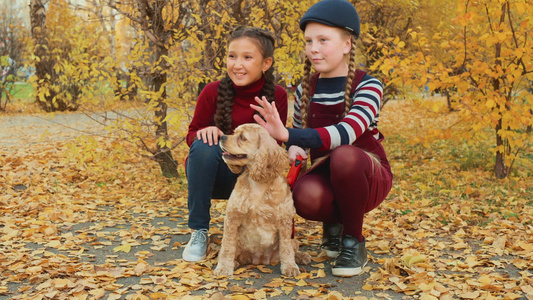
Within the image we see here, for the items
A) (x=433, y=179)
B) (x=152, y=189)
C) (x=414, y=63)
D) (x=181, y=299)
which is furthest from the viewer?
(x=433, y=179)

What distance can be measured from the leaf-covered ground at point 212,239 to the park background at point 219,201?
0.05ft

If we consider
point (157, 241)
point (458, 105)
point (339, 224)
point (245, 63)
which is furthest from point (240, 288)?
point (458, 105)

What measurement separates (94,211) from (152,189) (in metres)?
1.07

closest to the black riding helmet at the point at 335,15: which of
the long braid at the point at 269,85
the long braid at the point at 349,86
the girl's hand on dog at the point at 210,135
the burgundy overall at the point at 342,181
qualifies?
the long braid at the point at 349,86

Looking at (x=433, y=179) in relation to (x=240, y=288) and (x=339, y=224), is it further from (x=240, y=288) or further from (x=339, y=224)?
(x=240, y=288)

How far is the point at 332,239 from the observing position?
3439 millimetres

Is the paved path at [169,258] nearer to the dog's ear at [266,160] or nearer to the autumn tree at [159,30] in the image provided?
the dog's ear at [266,160]

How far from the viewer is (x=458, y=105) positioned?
17.7 feet

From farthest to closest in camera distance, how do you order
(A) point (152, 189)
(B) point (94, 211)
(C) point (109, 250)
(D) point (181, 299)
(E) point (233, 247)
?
(A) point (152, 189) < (B) point (94, 211) < (C) point (109, 250) < (E) point (233, 247) < (D) point (181, 299)

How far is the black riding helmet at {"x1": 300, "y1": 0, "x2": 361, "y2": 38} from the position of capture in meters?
3.08

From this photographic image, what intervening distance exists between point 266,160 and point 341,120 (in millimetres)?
681

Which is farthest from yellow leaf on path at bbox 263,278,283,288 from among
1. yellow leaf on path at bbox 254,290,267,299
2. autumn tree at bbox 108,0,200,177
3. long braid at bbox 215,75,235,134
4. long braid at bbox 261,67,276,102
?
autumn tree at bbox 108,0,200,177

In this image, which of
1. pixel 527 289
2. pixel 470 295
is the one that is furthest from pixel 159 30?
pixel 527 289

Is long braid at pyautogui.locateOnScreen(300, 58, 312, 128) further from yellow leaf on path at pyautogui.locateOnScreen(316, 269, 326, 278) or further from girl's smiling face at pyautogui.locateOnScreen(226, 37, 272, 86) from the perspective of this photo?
yellow leaf on path at pyautogui.locateOnScreen(316, 269, 326, 278)
